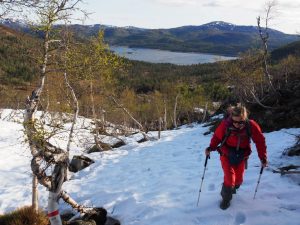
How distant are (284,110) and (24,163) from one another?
14.0 meters

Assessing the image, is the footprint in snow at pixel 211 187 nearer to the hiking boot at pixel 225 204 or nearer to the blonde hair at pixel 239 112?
the hiking boot at pixel 225 204

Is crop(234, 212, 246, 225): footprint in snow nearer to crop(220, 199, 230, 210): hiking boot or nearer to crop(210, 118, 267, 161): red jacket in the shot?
crop(220, 199, 230, 210): hiking boot

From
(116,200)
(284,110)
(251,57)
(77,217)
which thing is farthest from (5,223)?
(251,57)

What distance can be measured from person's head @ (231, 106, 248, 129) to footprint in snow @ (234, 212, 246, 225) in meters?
1.80

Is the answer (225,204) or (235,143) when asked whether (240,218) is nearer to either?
(225,204)

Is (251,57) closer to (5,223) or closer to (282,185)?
(282,185)

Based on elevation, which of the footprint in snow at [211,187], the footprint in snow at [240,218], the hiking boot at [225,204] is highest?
the hiking boot at [225,204]

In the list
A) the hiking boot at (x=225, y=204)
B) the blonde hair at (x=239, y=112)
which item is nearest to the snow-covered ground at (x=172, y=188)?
the hiking boot at (x=225, y=204)

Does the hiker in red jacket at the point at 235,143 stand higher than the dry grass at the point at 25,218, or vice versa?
the hiker in red jacket at the point at 235,143

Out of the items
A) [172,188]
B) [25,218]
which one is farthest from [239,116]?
[25,218]

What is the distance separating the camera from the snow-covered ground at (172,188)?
301 inches

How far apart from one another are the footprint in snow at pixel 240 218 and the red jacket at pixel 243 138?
121cm

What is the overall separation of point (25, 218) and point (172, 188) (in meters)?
3.98

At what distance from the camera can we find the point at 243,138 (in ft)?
24.5
